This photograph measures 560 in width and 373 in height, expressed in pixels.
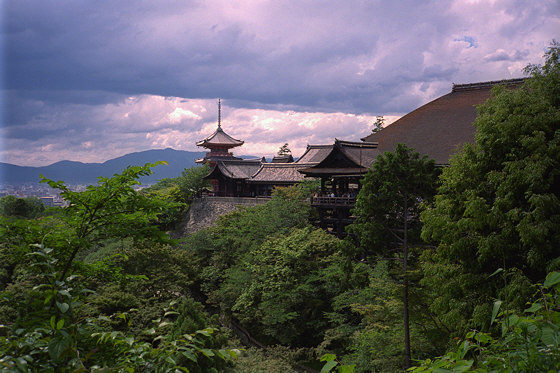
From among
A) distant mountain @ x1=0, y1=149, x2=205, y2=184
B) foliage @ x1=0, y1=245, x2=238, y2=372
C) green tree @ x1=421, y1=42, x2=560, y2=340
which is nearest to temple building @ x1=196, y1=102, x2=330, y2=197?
distant mountain @ x1=0, y1=149, x2=205, y2=184

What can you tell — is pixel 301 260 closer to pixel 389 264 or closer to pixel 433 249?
pixel 389 264

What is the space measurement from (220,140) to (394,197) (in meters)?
35.3

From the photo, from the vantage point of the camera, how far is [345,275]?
12.7 m

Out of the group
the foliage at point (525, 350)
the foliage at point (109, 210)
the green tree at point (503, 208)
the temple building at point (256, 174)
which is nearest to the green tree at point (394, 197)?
the green tree at point (503, 208)

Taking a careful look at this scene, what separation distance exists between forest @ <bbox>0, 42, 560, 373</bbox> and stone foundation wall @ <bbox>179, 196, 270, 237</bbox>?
261 inches

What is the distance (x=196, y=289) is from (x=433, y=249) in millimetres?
13277

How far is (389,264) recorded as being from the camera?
11.5 metres

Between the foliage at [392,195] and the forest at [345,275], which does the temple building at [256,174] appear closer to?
the forest at [345,275]

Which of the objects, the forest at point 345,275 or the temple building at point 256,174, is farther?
the temple building at point 256,174

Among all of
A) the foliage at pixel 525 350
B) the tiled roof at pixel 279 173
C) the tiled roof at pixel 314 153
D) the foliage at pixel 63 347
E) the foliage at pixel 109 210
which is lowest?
the foliage at pixel 63 347

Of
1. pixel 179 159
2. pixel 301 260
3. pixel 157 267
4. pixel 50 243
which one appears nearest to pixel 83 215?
pixel 50 243

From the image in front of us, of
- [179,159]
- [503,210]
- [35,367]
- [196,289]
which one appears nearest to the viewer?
[35,367]

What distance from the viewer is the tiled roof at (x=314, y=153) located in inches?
1110

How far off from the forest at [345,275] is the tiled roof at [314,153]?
28.5ft
